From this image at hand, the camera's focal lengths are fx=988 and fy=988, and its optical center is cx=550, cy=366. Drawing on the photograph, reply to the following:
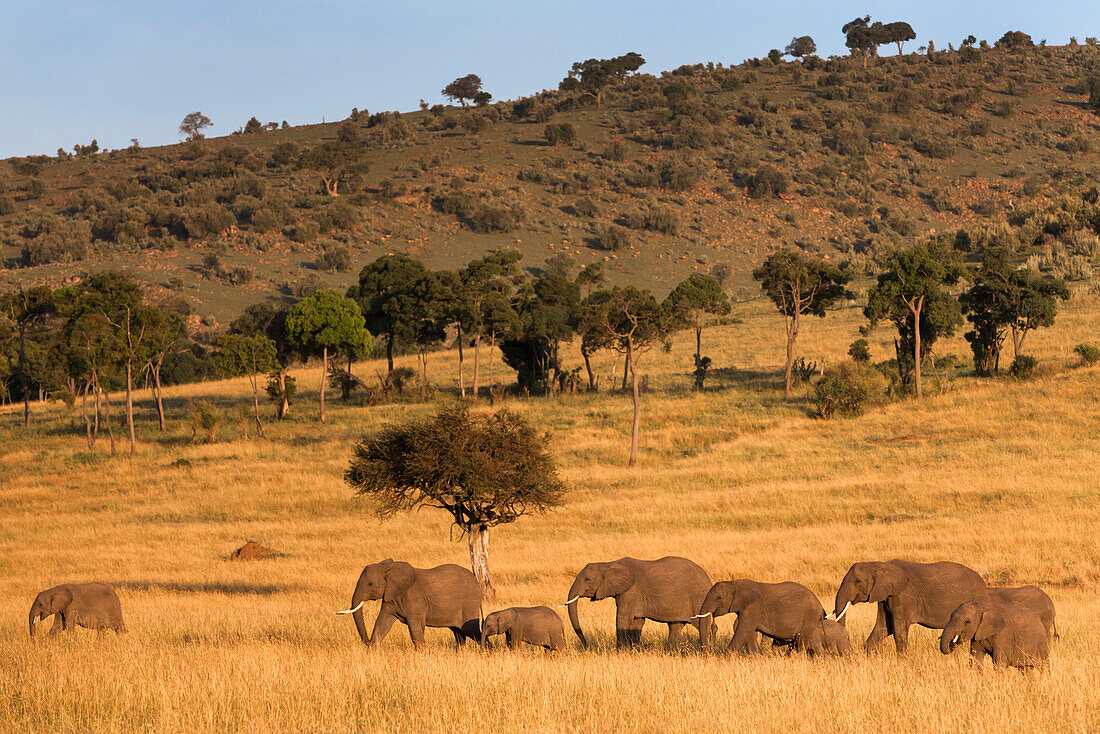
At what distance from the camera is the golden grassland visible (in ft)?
34.3

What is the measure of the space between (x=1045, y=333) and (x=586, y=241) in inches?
2978

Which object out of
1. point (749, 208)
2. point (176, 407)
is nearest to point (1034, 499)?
point (176, 407)

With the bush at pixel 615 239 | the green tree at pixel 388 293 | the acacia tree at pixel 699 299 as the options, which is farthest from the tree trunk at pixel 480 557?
the bush at pixel 615 239

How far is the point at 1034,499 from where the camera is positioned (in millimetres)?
32031

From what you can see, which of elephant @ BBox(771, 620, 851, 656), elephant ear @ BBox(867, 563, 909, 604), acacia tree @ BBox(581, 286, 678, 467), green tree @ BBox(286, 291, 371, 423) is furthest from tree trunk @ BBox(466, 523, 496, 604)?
green tree @ BBox(286, 291, 371, 423)

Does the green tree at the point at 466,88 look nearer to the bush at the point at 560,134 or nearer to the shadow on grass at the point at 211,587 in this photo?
the bush at the point at 560,134

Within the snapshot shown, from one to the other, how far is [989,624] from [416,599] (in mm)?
8461

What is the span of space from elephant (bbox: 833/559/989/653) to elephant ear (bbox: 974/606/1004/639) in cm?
215

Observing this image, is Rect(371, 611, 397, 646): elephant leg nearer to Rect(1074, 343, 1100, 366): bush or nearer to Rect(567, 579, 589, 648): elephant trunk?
Rect(567, 579, 589, 648): elephant trunk

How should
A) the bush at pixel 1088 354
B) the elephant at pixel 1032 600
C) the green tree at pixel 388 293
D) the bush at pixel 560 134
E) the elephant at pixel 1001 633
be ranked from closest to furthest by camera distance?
the elephant at pixel 1001 633 < the elephant at pixel 1032 600 < the bush at pixel 1088 354 < the green tree at pixel 388 293 < the bush at pixel 560 134

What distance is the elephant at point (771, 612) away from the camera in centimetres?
1398

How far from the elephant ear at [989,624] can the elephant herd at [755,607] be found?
0.01m

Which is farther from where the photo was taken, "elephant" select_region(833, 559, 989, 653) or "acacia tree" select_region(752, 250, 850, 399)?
"acacia tree" select_region(752, 250, 850, 399)

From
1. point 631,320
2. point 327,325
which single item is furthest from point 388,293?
point 631,320
